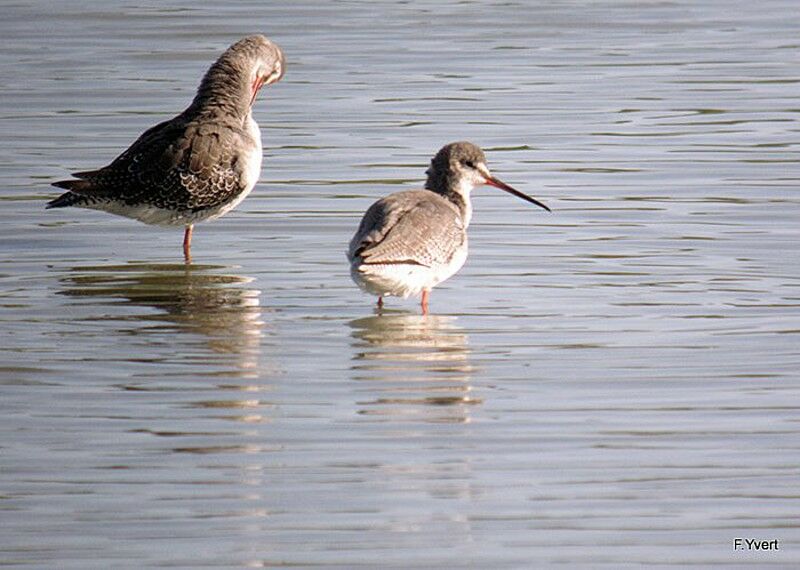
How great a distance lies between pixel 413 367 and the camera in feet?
33.6

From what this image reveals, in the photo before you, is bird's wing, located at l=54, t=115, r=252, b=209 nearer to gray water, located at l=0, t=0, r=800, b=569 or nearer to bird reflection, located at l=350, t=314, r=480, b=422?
gray water, located at l=0, t=0, r=800, b=569

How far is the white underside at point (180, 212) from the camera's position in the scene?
13594 millimetres

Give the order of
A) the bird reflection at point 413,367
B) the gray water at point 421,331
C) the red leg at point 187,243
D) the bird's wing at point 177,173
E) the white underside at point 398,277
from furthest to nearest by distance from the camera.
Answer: the red leg at point 187,243 < the bird's wing at point 177,173 < the white underside at point 398,277 < the bird reflection at point 413,367 < the gray water at point 421,331

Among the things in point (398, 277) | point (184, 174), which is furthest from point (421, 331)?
point (184, 174)

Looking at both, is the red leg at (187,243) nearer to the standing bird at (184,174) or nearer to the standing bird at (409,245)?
the standing bird at (184,174)

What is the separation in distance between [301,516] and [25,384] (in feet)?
8.60

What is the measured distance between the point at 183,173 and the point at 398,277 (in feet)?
9.44

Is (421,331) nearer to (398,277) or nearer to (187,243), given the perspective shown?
(398,277)

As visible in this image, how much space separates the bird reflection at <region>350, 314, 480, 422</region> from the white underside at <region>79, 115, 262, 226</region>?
2349 mm

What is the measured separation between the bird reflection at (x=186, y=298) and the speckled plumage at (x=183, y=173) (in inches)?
19.6

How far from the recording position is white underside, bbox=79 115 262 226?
13594 mm

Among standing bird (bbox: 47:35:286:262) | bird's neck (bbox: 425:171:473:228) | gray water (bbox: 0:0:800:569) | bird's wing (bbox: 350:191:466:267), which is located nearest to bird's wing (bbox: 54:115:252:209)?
standing bird (bbox: 47:35:286:262)

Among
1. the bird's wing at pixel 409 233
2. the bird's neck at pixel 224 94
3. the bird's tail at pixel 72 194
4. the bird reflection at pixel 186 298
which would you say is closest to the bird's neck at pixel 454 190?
the bird's wing at pixel 409 233

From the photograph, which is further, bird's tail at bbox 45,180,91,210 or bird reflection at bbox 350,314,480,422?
bird's tail at bbox 45,180,91,210
